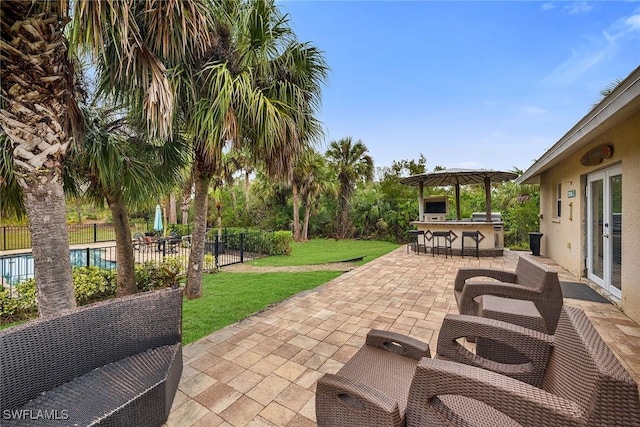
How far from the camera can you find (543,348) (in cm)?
162

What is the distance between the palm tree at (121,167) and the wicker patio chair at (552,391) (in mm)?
4570

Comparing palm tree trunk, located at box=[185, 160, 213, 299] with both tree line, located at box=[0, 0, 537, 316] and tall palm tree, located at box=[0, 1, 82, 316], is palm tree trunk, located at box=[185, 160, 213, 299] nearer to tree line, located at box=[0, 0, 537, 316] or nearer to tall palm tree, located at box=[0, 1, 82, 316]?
tree line, located at box=[0, 0, 537, 316]

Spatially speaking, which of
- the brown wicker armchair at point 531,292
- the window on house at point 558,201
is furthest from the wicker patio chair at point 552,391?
the window on house at point 558,201

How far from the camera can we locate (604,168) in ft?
15.7

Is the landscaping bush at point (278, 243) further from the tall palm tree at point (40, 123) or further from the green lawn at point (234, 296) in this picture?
the tall palm tree at point (40, 123)

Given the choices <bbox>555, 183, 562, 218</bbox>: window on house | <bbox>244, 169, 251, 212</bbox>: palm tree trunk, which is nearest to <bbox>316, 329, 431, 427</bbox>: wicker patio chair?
<bbox>555, 183, 562, 218</bbox>: window on house

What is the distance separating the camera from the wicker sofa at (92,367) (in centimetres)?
146

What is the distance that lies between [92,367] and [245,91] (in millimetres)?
3699

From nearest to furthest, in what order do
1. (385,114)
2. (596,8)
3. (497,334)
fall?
(497,334) < (596,8) < (385,114)

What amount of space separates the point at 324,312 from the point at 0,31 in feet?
14.6

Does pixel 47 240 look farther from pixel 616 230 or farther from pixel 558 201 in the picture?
pixel 558 201

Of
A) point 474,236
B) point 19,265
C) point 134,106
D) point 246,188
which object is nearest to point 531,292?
point 134,106

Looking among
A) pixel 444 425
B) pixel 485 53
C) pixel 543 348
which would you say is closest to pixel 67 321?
pixel 444 425

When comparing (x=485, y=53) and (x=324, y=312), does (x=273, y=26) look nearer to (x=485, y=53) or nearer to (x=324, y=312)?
(x=324, y=312)
